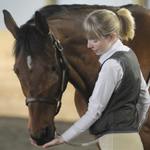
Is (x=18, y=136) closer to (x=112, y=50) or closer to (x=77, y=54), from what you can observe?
(x=77, y=54)

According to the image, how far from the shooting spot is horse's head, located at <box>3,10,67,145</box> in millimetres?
1111

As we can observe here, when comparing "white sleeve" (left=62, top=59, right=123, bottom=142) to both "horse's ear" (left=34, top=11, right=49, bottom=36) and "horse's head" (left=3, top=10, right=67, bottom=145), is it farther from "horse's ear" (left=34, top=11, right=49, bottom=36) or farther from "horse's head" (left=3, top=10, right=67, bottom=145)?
"horse's ear" (left=34, top=11, right=49, bottom=36)

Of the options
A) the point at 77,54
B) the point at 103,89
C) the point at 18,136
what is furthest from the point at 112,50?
the point at 18,136

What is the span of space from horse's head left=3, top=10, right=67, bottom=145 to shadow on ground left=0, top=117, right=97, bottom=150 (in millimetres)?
1498

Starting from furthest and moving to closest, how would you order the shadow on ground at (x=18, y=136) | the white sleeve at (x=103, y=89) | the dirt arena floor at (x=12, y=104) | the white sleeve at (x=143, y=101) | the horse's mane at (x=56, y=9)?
the dirt arena floor at (x=12, y=104) < the shadow on ground at (x=18, y=136) < the horse's mane at (x=56, y=9) < the white sleeve at (x=143, y=101) < the white sleeve at (x=103, y=89)

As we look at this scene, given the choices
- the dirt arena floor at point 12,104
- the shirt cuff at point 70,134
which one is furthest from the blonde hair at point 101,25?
the dirt arena floor at point 12,104

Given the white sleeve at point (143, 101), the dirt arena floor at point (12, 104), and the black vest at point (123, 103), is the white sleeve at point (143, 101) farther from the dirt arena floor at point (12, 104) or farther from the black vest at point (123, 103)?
the dirt arena floor at point (12, 104)

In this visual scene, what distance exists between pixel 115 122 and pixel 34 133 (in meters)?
0.37

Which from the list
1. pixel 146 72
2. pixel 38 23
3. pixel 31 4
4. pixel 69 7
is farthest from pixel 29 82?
pixel 31 4

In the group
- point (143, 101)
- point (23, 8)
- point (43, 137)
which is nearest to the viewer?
point (143, 101)

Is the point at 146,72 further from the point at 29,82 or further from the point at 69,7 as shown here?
the point at 29,82

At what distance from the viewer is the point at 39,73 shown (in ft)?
3.67

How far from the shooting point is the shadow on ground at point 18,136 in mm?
2648

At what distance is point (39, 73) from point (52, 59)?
97mm
